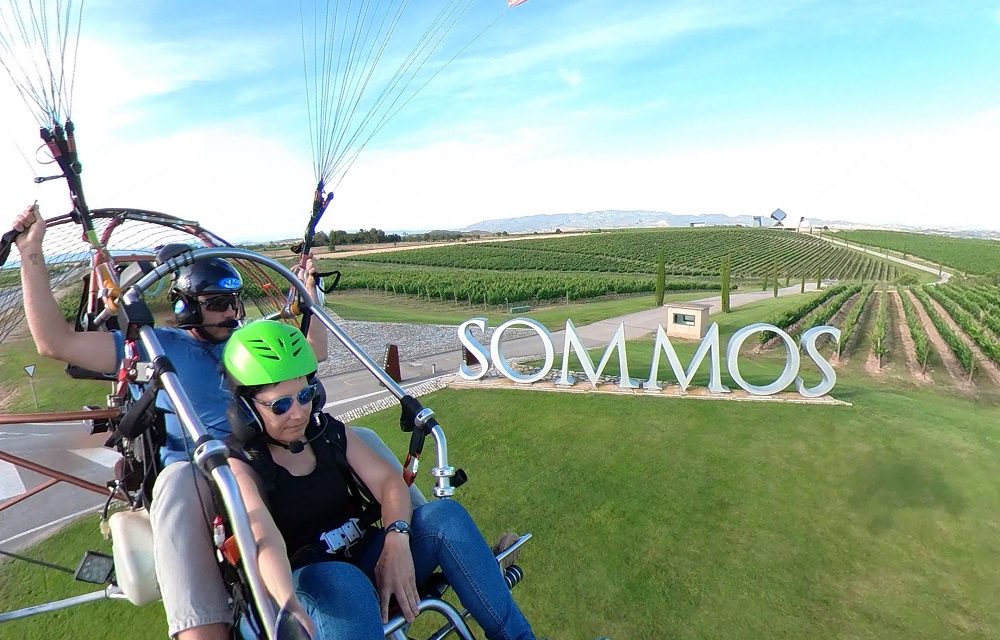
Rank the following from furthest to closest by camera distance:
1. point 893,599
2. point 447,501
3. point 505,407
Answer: point 505,407, point 893,599, point 447,501

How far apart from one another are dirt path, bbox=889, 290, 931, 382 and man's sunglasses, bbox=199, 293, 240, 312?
72.8 ft

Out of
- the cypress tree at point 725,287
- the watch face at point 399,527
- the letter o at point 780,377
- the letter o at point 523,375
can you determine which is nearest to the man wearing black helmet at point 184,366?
the watch face at point 399,527

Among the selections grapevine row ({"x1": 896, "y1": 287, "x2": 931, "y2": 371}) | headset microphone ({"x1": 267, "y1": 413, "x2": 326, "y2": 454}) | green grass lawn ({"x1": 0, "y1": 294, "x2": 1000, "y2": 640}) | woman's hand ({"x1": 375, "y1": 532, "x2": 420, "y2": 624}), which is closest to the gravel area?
green grass lawn ({"x1": 0, "y1": 294, "x2": 1000, "y2": 640})

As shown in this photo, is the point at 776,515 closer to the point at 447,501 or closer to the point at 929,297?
the point at 447,501

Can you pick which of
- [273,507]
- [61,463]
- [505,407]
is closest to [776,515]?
[505,407]

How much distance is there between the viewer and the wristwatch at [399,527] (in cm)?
292

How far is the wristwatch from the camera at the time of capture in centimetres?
292

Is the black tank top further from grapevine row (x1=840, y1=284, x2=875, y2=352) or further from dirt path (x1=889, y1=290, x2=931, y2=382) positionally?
dirt path (x1=889, y1=290, x2=931, y2=382)

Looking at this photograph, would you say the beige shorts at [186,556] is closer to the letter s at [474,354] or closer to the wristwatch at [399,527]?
the wristwatch at [399,527]

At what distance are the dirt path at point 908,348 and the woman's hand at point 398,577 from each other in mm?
21739

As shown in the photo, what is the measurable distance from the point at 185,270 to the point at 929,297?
154ft

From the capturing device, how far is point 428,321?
99.9ft

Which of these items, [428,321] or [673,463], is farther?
[428,321]

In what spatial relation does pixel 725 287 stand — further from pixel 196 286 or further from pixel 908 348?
pixel 196 286
